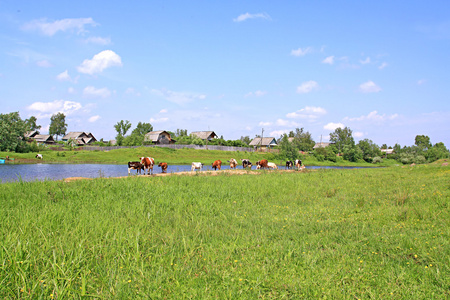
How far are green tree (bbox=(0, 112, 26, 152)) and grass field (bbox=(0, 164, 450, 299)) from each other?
60725 mm

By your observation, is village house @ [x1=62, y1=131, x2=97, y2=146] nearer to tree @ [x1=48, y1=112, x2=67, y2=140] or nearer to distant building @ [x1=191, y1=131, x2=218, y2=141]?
tree @ [x1=48, y1=112, x2=67, y2=140]

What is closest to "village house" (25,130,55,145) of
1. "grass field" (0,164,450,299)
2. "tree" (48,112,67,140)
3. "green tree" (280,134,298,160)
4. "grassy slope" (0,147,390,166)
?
"tree" (48,112,67,140)

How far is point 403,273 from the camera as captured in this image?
4.81 meters

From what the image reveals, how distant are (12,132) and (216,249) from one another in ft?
231

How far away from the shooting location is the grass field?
14.3ft

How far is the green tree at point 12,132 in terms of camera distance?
5831 centimetres

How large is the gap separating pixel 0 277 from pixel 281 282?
4.35 metres

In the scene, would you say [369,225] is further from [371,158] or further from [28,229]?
[371,158]

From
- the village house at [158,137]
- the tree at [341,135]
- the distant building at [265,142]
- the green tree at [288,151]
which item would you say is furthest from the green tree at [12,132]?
the tree at [341,135]

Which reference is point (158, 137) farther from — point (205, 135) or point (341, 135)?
point (341, 135)

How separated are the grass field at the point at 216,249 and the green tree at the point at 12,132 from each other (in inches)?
2391

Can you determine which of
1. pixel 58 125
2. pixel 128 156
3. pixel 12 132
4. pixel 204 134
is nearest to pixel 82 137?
pixel 58 125

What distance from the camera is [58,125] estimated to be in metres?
125

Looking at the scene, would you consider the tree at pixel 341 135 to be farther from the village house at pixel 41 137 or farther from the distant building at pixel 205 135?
the village house at pixel 41 137
